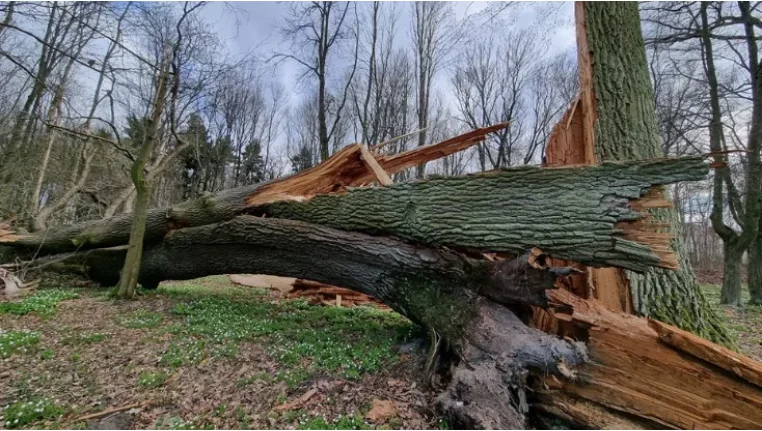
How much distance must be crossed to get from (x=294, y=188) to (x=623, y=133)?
13.6ft

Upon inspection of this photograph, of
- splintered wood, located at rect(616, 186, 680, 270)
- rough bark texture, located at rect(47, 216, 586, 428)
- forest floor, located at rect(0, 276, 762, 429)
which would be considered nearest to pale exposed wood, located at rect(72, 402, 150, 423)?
forest floor, located at rect(0, 276, 762, 429)

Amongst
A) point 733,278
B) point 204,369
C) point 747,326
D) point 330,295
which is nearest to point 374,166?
point 330,295

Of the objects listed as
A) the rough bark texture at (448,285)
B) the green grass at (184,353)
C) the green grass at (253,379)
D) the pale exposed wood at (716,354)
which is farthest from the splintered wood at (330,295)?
the pale exposed wood at (716,354)

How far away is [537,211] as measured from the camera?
3018mm

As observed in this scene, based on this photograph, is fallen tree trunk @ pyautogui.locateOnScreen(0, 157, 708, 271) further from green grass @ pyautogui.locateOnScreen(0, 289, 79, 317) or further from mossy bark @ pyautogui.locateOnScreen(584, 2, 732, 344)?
green grass @ pyautogui.locateOnScreen(0, 289, 79, 317)

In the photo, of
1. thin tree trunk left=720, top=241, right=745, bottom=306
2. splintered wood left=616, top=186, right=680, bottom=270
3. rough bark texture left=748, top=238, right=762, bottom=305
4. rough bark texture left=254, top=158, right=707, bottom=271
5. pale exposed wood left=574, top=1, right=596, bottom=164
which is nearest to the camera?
splintered wood left=616, top=186, right=680, bottom=270

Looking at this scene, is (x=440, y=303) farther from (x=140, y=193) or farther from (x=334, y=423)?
(x=140, y=193)

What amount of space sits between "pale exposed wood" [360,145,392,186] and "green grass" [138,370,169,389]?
3222 mm

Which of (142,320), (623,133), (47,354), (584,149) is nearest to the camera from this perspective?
(47,354)

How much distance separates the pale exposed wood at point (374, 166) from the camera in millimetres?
4901

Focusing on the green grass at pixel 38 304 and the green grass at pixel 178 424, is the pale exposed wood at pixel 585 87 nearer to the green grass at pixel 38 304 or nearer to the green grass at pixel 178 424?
the green grass at pixel 178 424

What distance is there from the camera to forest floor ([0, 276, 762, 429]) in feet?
8.72

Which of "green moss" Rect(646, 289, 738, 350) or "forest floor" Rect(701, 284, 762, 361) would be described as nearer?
"green moss" Rect(646, 289, 738, 350)

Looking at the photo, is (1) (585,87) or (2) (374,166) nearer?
(1) (585,87)
